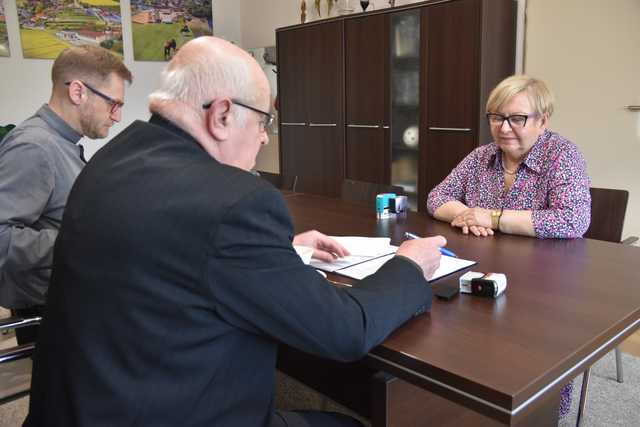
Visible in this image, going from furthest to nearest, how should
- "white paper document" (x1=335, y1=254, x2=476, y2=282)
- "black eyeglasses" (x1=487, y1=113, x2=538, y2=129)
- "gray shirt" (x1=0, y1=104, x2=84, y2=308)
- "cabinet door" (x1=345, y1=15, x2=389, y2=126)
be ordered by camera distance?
"cabinet door" (x1=345, y1=15, x2=389, y2=126) → "black eyeglasses" (x1=487, y1=113, x2=538, y2=129) → "gray shirt" (x1=0, y1=104, x2=84, y2=308) → "white paper document" (x1=335, y1=254, x2=476, y2=282)

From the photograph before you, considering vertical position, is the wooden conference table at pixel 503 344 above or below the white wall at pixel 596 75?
below

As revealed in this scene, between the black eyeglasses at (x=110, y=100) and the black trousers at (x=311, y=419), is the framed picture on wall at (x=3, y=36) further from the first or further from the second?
the black trousers at (x=311, y=419)

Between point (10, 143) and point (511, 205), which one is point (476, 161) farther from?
point (10, 143)

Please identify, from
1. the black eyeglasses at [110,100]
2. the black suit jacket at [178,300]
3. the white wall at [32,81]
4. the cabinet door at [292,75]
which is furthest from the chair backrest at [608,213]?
the white wall at [32,81]

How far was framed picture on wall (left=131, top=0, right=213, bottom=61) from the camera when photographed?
5.73 metres

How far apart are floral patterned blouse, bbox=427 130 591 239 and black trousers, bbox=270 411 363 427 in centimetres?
91

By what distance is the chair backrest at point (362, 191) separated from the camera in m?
2.60

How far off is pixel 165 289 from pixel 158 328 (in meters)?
0.06

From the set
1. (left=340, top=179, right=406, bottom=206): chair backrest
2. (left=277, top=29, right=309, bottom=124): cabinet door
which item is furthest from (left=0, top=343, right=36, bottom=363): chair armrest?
(left=277, top=29, right=309, bottom=124): cabinet door

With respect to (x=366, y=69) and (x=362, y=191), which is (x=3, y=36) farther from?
(x=362, y=191)

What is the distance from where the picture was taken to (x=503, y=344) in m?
0.95

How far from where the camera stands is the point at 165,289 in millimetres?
824

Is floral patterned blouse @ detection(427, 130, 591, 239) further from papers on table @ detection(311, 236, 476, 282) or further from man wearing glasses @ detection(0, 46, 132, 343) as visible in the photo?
man wearing glasses @ detection(0, 46, 132, 343)

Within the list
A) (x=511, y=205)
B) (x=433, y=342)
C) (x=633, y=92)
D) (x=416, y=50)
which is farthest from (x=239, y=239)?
(x=416, y=50)
